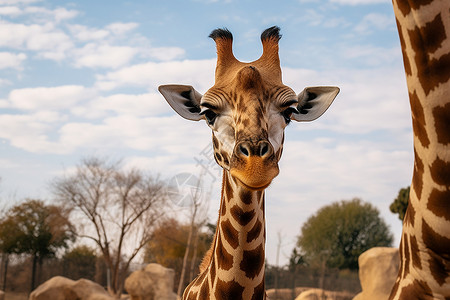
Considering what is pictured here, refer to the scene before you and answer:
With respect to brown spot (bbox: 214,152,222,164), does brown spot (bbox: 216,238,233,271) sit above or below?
below

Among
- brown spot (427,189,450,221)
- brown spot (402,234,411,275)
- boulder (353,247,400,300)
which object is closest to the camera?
brown spot (427,189,450,221)

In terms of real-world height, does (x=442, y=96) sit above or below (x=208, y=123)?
below

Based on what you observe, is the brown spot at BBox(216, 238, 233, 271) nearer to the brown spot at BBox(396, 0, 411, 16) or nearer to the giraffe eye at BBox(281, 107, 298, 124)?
the giraffe eye at BBox(281, 107, 298, 124)

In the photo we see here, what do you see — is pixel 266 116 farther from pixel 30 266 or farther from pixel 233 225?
pixel 30 266

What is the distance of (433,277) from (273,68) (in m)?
2.36

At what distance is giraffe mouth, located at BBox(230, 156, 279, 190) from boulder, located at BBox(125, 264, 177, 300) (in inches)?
805

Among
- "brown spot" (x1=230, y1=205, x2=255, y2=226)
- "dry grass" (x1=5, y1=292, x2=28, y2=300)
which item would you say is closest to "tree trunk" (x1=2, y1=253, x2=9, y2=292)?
"dry grass" (x1=5, y1=292, x2=28, y2=300)

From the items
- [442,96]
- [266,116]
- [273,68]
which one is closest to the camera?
[442,96]

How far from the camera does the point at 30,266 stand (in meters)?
30.2

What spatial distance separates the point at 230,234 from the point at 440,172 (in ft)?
6.77

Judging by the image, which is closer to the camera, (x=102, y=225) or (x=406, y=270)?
(x=406, y=270)

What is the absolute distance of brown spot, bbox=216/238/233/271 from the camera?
388cm

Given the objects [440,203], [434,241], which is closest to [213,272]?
[434,241]

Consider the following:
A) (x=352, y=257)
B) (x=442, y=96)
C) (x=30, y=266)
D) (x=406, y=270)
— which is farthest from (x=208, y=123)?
(x=352, y=257)
